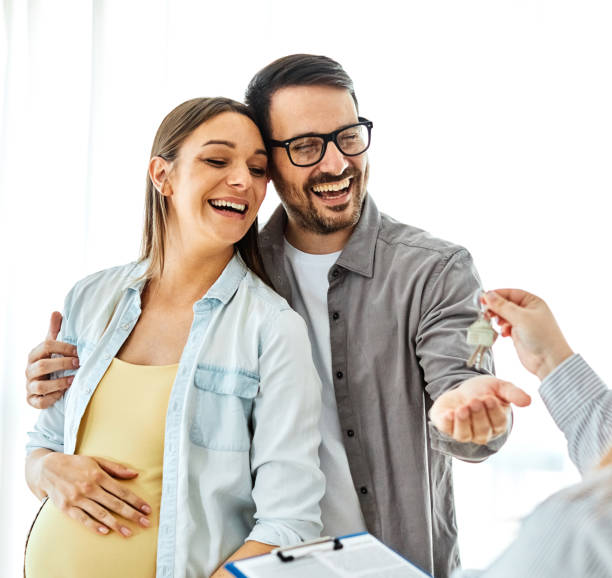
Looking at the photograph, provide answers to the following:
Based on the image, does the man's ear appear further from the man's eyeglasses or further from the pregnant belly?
the pregnant belly

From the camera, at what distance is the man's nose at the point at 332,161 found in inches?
62.0

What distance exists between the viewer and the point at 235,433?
1.33 metres

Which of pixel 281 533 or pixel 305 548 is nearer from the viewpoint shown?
pixel 305 548

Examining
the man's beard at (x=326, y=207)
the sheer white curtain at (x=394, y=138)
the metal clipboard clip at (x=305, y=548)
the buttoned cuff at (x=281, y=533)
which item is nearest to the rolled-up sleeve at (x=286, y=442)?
the buttoned cuff at (x=281, y=533)

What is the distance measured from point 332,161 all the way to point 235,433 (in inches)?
25.7

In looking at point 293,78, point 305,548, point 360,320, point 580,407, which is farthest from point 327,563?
point 293,78

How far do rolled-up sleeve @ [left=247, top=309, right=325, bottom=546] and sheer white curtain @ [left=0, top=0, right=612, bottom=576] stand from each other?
4.24ft

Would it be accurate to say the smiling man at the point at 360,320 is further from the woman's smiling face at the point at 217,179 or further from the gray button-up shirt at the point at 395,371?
the woman's smiling face at the point at 217,179

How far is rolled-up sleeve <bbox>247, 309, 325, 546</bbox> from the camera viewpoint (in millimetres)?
1271

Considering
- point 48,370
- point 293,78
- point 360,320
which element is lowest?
point 48,370

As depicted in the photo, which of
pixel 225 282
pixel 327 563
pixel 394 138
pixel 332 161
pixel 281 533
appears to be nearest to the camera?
pixel 327 563

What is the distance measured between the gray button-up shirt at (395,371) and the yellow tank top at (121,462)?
1.34ft

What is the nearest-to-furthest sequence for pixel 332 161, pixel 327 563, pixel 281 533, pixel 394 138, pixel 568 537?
pixel 568 537, pixel 327 563, pixel 281 533, pixel 332 161, pixel 394 138

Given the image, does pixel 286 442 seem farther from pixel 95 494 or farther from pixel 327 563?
pixel 95 494
